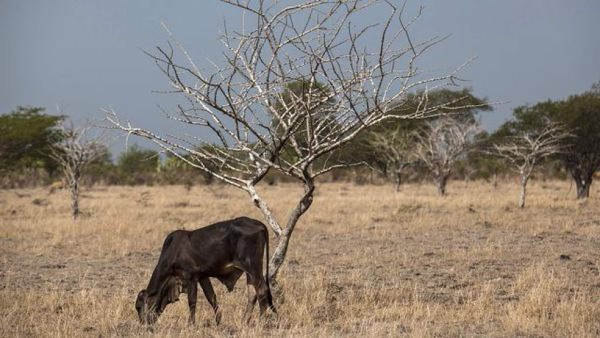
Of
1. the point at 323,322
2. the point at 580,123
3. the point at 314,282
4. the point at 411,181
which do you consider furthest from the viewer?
the point at 411,181

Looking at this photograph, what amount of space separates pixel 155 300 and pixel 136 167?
59.0 metres

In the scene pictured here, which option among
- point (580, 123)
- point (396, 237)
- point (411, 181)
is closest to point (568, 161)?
point (580, 123)

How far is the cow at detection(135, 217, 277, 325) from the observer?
7551 mm

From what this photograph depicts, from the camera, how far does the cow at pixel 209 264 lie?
7551 millimetres

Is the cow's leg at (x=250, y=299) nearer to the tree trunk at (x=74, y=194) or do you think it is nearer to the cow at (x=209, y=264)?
the cow at (x=209, y=264)

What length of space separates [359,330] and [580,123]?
90.9 ft

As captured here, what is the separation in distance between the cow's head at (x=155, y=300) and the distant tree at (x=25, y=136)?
31.2 metres

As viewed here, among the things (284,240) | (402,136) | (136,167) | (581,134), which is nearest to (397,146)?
(402,136)

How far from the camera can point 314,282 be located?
10.0 metres

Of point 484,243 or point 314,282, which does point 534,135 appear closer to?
point 484,243

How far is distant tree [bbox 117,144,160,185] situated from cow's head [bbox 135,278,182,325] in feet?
153

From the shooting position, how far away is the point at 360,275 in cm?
1139

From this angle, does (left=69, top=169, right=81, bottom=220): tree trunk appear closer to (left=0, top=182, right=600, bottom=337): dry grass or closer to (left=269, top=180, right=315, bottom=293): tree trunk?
(left=0, top=182, right=600, bottom=337): dry grass

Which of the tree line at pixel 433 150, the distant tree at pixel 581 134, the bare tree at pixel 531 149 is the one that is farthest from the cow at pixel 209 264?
the distant tree at pixel 581 134
